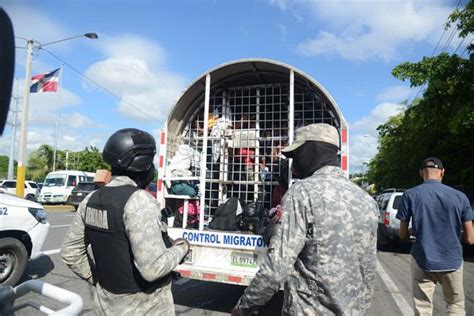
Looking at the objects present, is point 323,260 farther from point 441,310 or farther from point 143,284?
point 441,310

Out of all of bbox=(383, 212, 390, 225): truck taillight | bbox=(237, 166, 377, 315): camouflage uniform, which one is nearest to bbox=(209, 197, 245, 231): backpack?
bbox=(237, 166, 377, 315): camouflage uniform

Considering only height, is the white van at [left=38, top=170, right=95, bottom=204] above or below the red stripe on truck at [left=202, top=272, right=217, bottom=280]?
above

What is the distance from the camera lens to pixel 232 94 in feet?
22.4

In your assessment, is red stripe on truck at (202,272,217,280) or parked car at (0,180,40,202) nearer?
red stripe on truck at (202,272,217,280)

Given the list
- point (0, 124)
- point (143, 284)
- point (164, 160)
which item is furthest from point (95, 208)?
point (164, 160)

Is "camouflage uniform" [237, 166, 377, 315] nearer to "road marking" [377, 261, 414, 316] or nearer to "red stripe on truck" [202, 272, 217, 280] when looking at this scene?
"red stripe on truck" [202, 272, 217, 280]

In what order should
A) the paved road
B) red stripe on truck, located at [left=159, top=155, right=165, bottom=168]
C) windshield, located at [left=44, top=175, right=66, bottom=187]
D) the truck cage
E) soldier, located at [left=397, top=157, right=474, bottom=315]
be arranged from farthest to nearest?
windshield, located at [left=44, top=175, right=66, bottom=187] < the truck cage < red stripe on truck, located at [left=159, top=155, right=165, bottom=168] < the paved road < soldier, located at [left=397, top=157, right=474, bottom=315]

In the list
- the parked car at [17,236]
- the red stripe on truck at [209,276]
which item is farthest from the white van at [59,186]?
the red stripe on truck at [209,276]

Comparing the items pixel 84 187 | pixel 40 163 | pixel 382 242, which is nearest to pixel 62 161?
pixel 40 163

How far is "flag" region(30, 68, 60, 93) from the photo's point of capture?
63.0 feet

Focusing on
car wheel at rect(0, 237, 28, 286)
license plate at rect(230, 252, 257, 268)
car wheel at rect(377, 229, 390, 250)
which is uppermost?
license plate at rect(230, 252, 257, 268)

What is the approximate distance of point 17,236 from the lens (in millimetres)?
5949

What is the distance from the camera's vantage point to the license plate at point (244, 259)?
4793 millimetres

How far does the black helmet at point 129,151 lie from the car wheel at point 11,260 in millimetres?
4187
